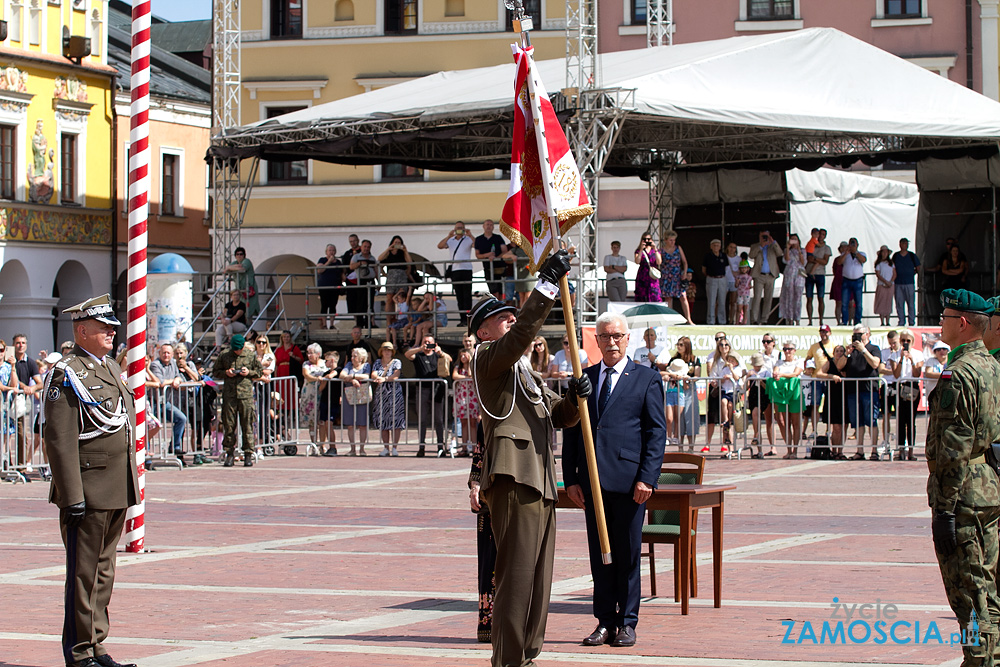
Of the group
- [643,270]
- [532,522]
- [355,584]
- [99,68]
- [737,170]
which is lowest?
[355,584]

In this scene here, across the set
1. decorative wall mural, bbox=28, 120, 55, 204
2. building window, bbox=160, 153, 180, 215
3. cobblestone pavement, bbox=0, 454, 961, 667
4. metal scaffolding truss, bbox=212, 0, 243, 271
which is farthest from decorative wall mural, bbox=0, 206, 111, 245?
cobblestone pavement, bbox=0, 454, 961, 667

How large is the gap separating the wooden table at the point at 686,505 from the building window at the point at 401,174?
33604mm

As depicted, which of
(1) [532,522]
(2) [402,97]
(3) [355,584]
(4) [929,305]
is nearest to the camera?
(1) [532,522]

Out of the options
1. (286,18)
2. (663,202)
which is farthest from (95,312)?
(286,18)

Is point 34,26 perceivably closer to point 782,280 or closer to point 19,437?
point 782,280

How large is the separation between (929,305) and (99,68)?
26.6 metres

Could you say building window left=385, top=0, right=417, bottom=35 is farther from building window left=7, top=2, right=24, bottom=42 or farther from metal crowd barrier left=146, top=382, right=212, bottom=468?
metal crowd barrier left=146, top=382, right=212, bottom=468

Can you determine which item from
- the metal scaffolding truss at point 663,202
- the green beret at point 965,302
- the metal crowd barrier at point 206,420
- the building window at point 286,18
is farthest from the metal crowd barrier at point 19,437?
the building window at point 286,18

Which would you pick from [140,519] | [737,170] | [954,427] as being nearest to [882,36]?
[737,170]

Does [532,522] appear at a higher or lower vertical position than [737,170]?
lower

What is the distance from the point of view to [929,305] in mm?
31000

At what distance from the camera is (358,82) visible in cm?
4303

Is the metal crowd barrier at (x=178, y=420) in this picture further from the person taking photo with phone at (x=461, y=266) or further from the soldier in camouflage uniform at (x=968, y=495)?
the soldier in camouflage uniform at (x=968, y=495)

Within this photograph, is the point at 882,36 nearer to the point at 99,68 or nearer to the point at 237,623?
the point at 99,68
